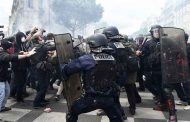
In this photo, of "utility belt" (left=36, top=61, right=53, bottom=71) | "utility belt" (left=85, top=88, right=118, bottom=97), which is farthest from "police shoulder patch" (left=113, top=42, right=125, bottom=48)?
"utility belt" (left=36, top=61, right=53, bottom=71)

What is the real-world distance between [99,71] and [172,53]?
226 cm

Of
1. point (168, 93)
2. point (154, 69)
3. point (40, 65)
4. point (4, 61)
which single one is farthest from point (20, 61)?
point (168, 93)

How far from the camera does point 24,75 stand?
26.5 feet

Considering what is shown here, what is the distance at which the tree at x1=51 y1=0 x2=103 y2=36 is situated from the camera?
209 ft

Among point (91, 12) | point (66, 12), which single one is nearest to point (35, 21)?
point (66, 12)

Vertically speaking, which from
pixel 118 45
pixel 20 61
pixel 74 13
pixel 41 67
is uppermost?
pixel 74 13

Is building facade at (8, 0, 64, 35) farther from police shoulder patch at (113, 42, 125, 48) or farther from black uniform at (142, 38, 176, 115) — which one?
police shoulder patch at (113, 42, 125, 48)

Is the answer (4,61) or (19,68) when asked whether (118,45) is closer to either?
(4,61)

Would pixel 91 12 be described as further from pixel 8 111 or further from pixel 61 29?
pixel 8 111

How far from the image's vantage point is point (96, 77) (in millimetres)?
4363

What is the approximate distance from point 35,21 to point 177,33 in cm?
5218

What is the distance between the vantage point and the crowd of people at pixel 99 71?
14.5 ft

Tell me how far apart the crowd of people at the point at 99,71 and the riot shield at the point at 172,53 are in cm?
16

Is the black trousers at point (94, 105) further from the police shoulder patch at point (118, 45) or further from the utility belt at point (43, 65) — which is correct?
the utility belt at point (43, 65)
